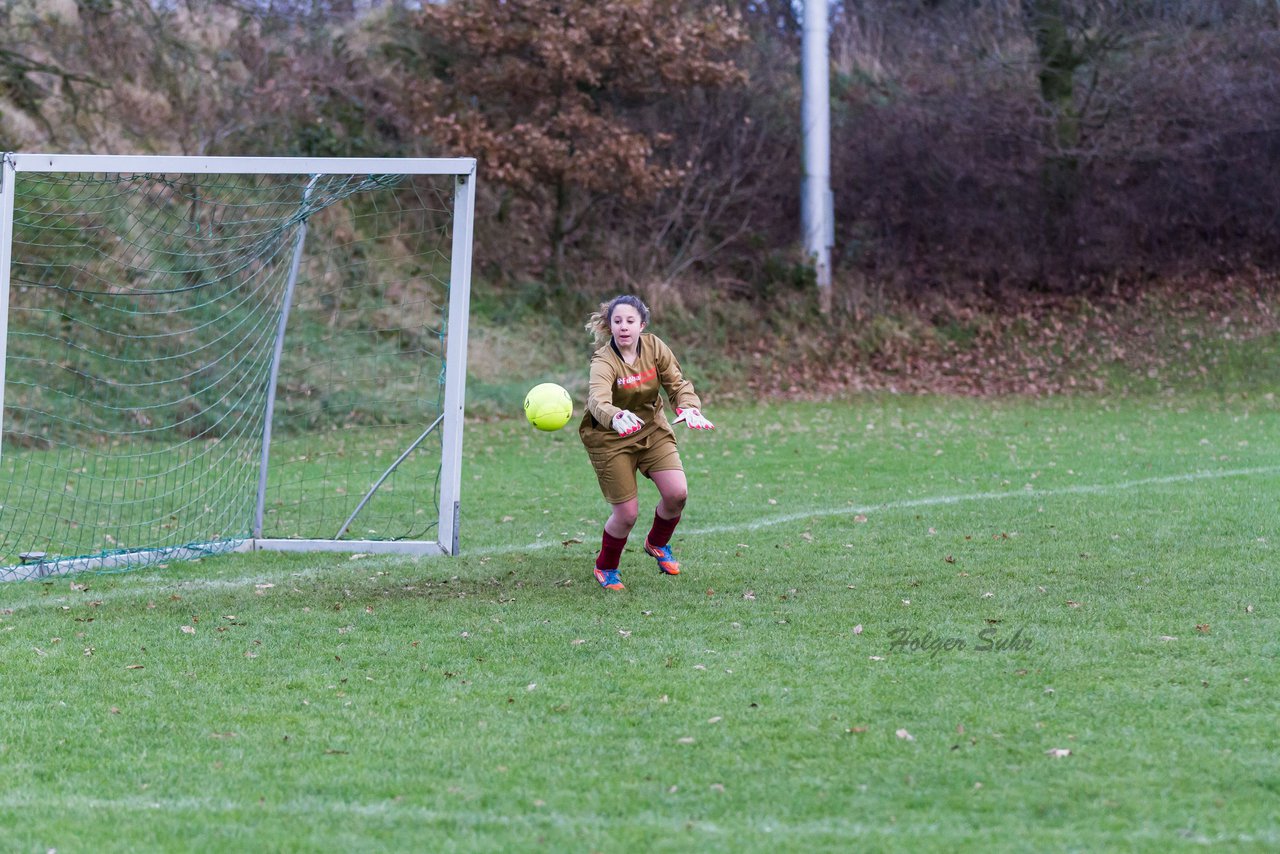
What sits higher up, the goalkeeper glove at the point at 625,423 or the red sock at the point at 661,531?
the goalkeeper glove at the point at 625,423

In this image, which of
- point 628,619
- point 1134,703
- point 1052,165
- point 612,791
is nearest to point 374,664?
point 628,619

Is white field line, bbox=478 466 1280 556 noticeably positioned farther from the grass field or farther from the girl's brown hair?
the girl's brown hair

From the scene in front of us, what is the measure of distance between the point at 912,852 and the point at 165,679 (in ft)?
10.7

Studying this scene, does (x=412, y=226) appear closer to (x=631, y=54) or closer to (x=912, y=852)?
(x=631, y=54)

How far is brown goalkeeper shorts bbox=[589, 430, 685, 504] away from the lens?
6.84 meters

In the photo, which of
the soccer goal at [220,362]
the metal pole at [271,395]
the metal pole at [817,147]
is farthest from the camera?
the metal pole at [817,147]

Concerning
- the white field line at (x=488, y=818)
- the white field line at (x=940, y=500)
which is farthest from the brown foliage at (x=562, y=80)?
the white field line at (x=488, y=818)

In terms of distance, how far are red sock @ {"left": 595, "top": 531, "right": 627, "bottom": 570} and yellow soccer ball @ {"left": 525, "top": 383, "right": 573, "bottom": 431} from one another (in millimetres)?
703

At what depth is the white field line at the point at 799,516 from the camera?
701cm

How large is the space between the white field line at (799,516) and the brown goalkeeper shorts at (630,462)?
1.41 meters

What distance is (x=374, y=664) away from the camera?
17.9 ft

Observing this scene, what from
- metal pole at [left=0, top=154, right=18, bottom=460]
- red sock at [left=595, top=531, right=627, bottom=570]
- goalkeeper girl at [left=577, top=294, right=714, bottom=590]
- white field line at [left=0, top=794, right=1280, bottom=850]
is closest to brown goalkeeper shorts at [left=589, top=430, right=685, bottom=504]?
goalkeeper girl at [left=577, top=294, right=714, bottom=590]

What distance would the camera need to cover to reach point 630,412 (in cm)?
664

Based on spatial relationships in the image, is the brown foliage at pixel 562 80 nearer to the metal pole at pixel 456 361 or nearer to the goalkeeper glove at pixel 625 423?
the metal pole at pixel 456 361
